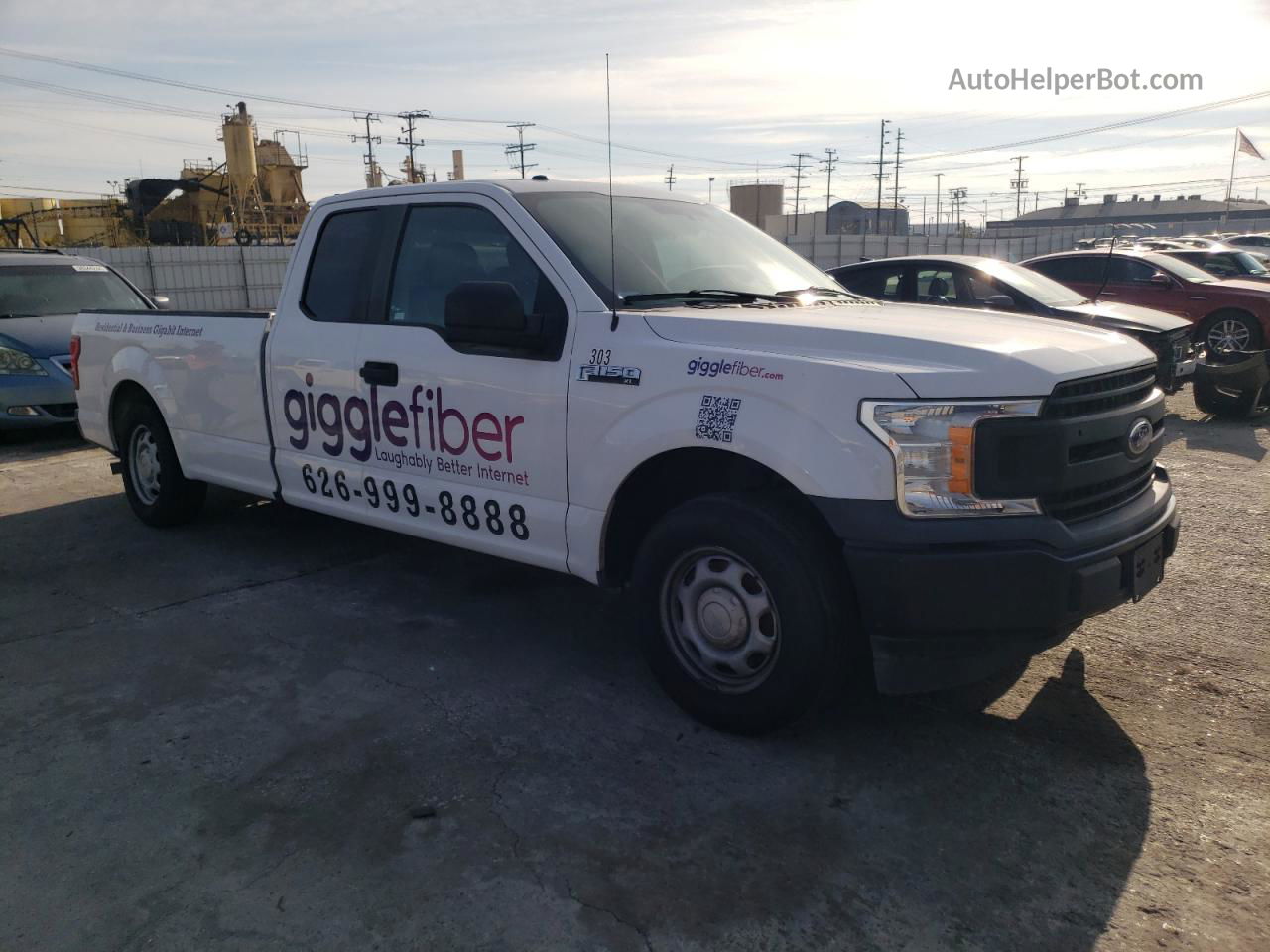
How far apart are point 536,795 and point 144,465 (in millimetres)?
4472

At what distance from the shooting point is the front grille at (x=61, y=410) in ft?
30.3

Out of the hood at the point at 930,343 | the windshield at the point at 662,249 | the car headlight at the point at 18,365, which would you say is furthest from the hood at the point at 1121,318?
the car headlight at the point at 18,365

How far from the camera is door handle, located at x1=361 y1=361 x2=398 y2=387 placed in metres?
4.43

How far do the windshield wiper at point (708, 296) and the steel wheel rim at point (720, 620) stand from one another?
1.07 metres

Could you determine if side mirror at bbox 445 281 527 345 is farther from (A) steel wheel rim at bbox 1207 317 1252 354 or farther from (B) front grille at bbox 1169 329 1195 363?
(A) steel wheel rim at bbox 1207 317 1252 354

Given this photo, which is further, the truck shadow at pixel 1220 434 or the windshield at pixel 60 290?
the windshield at pixel 60 290

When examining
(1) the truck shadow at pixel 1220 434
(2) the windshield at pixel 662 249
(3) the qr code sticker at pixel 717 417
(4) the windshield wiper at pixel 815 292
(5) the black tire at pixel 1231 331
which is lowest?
(1) the truck shadow at pixel 1220 434

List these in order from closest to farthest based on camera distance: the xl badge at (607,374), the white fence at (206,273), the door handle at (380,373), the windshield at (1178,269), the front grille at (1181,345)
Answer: the xl badge at (607,374) < the door handle at (380,373) < the front grille at (1181,345) < the windshield at (1178,269) < the white fence at (206,273)

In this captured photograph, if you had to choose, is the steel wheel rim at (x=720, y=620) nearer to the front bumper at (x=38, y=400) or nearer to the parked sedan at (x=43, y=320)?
the parked sedan at (x=43, y=320)

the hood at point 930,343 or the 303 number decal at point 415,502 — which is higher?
the hood at point 930,343

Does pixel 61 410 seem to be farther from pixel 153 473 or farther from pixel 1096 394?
pixel 1096 394

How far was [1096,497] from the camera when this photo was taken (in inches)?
128

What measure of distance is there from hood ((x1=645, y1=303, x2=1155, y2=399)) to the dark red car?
9499 millimetres

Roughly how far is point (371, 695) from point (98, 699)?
1.08m
